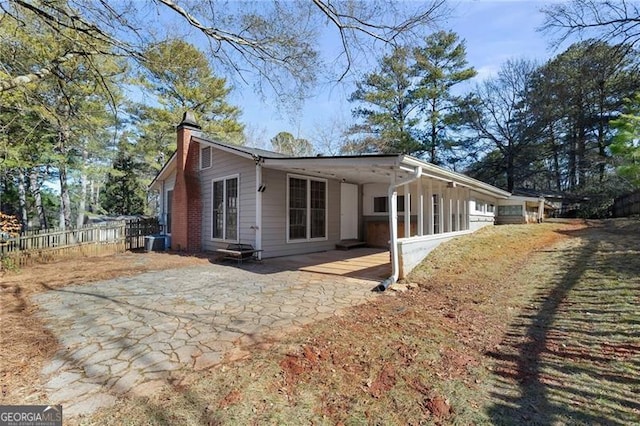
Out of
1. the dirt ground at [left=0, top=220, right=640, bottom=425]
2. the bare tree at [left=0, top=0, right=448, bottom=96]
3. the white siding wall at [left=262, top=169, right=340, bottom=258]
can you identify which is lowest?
the dirt ground at [left=0, top=220, right=640, bottom=425]

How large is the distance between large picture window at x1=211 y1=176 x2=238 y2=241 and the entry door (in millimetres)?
3632

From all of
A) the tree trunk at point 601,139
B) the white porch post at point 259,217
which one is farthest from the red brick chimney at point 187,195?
the tree trunk at point 601,139

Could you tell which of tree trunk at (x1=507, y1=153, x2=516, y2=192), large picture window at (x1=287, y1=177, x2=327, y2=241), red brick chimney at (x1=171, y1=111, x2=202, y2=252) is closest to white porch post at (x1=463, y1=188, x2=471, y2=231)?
large picture window at (x1=287, y1=177, x2=327, y2=241)

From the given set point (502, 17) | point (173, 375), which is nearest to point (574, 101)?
point (502, 17)

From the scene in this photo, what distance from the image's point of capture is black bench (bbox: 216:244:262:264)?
8.27m

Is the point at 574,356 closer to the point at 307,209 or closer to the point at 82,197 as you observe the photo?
the point at 307,209

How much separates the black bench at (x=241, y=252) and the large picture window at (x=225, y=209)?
2.70ft

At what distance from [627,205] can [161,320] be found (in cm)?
2291

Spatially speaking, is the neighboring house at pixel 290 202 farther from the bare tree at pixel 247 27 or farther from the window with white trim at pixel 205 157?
the bare tree at pixel 247 27

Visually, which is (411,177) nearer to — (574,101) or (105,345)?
(105,345)

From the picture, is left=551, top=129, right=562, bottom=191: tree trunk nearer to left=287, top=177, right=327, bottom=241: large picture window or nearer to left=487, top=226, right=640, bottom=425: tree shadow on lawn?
left=287, top=177, right=327, bottom=241: large picture window

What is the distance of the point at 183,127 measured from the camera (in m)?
10.9

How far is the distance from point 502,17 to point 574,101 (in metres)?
23.7

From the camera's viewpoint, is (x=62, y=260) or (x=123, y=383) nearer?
(x=123, y=383)
